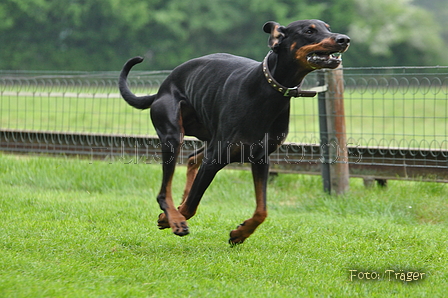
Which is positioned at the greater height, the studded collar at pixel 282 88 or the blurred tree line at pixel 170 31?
the studded collar at pixel 282 88

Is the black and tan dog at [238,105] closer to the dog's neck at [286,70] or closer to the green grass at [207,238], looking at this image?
the dog's neck at [286,70]

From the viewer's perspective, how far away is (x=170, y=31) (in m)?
39.1

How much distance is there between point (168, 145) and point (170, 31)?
35741 mm

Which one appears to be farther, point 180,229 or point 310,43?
point 180,229

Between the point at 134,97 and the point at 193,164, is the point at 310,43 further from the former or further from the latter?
the point at 134,97

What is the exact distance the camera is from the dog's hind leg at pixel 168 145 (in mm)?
4293

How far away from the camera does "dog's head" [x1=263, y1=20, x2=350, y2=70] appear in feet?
12.1

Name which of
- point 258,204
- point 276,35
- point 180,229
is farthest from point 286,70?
point 180,229

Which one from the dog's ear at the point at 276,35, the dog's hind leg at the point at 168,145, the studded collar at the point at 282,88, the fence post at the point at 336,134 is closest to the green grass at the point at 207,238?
the fence post at the point at 336,134

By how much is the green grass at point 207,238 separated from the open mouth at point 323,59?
1.45 metres

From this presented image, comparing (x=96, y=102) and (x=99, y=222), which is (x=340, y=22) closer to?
(x=96, y=102)

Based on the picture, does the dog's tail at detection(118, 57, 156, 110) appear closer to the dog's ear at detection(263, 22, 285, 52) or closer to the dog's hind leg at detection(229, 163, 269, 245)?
the dog's hind leg at detection(229, 163, 269, 245)

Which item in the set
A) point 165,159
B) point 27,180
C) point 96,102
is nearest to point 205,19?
→ point 96,102

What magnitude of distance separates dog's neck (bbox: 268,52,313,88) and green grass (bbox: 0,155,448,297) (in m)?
1.34
